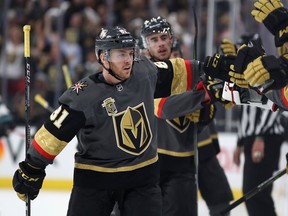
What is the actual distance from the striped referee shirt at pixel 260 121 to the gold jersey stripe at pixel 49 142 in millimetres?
1849

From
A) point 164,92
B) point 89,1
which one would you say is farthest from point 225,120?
point 164,92

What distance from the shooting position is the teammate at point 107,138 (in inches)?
140

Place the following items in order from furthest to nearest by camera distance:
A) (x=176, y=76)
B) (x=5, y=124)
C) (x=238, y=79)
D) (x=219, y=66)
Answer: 1. (x=5, y=124)
2. (x=176, y=76)
3. (x=219, y=66)
4. (x=238, y=79)

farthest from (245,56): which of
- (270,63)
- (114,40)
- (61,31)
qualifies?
(61,31)

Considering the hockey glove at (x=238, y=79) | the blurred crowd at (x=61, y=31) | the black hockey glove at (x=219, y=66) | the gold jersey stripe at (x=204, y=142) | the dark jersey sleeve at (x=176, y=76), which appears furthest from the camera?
the blurred crowd at (x=61, y=31)

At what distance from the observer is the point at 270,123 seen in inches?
202

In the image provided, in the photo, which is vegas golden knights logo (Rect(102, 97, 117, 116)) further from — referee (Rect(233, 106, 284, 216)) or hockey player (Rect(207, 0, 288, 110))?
referee (Rect(233, 106, 284, 216))

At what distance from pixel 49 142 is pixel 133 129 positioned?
0.37 metres

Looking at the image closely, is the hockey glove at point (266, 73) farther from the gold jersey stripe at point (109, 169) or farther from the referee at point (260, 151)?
the referee at point (260, 151)

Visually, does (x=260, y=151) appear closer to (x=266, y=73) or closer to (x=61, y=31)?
(x=266, y=73)

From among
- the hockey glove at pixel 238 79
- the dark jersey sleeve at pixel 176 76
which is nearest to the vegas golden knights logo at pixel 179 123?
the dark jersey sleeve at pixel 176 76

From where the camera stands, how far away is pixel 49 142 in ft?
11.7

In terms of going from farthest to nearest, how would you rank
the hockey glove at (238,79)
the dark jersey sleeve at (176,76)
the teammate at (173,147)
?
the teammate at (173,147), the dark jersey sleeve at (176,76), the hockey glove at (238,79)

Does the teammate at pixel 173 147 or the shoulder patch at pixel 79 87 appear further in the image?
the teammate at pixel 173 147
